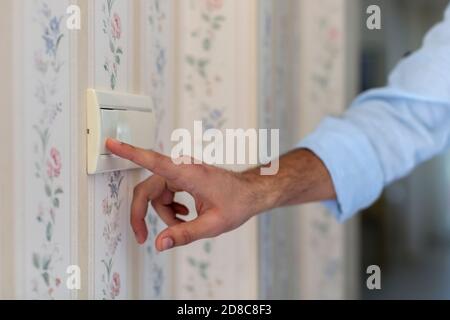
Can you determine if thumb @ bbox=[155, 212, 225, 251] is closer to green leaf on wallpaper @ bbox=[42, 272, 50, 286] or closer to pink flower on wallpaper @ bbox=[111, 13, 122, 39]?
green leaf on wallpaper @ bbox=[42, 272, 50, 286]

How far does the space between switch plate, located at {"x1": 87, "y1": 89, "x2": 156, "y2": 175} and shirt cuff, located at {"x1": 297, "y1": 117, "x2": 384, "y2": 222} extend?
0.28m

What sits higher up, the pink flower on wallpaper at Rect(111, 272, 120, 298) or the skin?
the skin

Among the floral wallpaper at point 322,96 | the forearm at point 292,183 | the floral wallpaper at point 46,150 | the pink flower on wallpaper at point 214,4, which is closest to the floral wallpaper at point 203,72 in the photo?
the pink flower on wallpaper at point 214,4

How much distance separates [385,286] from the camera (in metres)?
2.92

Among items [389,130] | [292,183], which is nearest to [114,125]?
[292,183]

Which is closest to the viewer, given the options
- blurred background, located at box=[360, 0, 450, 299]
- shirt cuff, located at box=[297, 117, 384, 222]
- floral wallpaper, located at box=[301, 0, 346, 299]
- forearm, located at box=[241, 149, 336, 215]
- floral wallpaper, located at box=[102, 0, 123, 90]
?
floral wallpaper, located at box=[102, 0, 123, 90]

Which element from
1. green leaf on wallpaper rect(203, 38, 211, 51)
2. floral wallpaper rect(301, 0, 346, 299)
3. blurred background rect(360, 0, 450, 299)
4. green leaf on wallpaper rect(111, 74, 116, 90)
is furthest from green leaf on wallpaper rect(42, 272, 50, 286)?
blurred background rect(360, 0, 450, 299)

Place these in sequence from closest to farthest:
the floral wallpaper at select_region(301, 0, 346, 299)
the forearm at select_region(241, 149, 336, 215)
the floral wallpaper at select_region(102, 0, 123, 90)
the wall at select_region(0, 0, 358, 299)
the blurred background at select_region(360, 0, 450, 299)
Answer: the wall at select_region(0, 0, 358, 299)
the floral wallpaper at select_region(102, 0, 123, 90)
the forearm at select_region(241, 149, 336, 215)
the floral wallpaper at select_region(301, 0, 346, 299)
the blurred background at select_region(360, 0, 450, 299)

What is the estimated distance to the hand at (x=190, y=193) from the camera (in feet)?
1.77

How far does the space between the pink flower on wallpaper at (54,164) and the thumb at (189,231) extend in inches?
4.9

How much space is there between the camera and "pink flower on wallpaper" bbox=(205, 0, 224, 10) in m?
0.83

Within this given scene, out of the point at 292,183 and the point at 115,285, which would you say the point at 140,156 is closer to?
the point at 115,285
